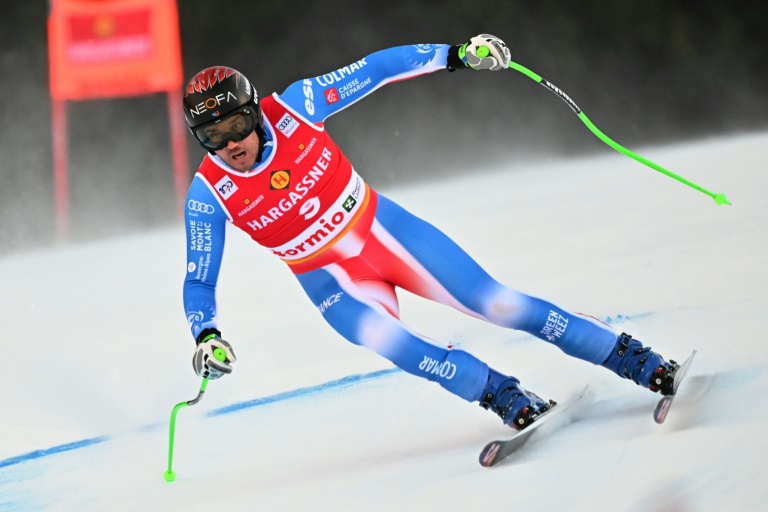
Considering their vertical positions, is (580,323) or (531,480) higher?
(580,323)

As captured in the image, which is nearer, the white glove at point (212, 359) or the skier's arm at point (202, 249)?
the white glove at point (212, 359)

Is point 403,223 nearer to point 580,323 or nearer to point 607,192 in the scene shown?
point 580,323

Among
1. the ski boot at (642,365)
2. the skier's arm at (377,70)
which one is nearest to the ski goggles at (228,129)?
the skier's arm at (377,70)

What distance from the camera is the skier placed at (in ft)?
10.5

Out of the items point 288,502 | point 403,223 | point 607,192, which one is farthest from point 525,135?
Answer: point 288,502

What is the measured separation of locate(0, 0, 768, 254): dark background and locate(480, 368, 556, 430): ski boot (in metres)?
5.15

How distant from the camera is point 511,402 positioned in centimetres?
325

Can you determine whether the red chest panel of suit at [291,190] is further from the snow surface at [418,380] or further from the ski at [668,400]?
the ski at [668,400]

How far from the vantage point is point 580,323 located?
3.33 meters

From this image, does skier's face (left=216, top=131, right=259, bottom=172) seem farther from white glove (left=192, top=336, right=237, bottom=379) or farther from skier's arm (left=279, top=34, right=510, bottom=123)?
white glove (left=192, top=336, right=237, bottom=379)

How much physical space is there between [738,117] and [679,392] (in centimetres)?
588

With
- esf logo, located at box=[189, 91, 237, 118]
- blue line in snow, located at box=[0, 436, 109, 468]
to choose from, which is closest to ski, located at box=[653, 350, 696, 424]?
esf logo, located at box=[189, 91, 237, 118]

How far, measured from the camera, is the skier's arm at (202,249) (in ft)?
10.6

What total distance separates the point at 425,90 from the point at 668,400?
225 inches
